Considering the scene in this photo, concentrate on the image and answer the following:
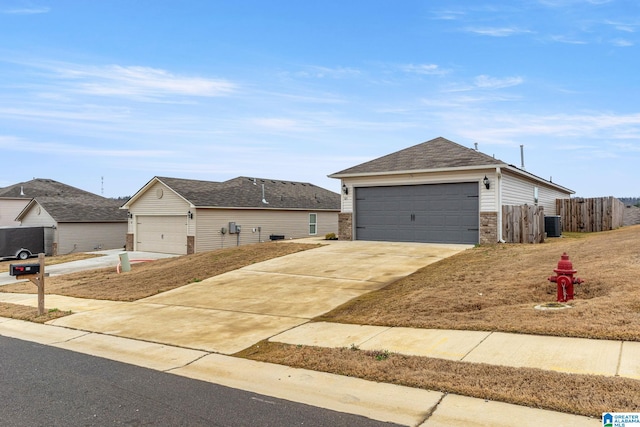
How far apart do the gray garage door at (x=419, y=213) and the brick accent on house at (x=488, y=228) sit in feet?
1.00

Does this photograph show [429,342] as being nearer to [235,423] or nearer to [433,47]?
[235,423]

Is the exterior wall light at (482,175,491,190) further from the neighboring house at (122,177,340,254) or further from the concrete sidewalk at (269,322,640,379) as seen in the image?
the neighboring house at (122,177,340,254)

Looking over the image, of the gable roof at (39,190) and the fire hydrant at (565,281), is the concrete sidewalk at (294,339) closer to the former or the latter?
the fire hydrant at (565,281)

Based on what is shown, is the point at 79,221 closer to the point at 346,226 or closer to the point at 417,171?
the point at 346,226

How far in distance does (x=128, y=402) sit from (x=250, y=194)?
2689cm

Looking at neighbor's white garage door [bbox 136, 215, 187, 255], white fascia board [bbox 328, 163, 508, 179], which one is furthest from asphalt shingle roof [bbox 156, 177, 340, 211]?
white fascia board [bbox 328, 163, 508, 179]

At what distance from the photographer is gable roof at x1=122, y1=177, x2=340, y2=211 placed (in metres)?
28.2

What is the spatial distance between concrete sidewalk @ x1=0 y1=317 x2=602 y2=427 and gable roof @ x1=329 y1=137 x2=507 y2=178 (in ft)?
47.1

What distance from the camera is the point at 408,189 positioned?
20188mm

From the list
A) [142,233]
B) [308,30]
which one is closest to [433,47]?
[308,30]

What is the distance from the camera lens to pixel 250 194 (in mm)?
31641

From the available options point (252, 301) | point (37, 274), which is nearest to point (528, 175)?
point (252, 301)

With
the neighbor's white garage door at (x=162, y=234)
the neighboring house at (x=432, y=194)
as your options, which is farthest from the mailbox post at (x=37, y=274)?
the neighbor's white garage door at (x=162, y=234)

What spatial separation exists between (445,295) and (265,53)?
567 inches
